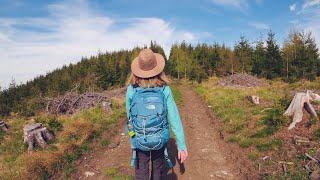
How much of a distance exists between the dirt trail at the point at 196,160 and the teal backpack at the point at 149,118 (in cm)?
334

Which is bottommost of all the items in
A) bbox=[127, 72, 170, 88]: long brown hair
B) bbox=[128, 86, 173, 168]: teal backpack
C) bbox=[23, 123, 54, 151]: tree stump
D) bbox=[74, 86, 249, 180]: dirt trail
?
bbox=[74, 86, 249, 180]: dirt trail

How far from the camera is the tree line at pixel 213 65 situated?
3662cm

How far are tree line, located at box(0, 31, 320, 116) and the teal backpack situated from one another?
83.3 ft

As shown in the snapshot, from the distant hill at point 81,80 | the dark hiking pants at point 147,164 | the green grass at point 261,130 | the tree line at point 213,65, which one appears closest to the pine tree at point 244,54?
the tree line at point 213,65

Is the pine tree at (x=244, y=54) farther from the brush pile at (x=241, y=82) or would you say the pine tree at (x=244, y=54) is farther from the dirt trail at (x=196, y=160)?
the dirt trail at (x=196, y=160)

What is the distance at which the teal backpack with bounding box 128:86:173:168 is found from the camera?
18.0 ft

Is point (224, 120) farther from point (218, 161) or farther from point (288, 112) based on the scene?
point (218, 161)

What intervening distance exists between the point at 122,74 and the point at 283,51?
20269 mm

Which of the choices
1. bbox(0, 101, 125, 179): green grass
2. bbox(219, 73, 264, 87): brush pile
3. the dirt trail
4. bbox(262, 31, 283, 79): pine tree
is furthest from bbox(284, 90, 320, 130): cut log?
bbox(262, 31, 283, 79): pine tree

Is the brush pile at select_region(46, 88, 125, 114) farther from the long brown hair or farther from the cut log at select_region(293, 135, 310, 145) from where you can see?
the long brown hair

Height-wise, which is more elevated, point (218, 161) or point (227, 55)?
point (227, 55)

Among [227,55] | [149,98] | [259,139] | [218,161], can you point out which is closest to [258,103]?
[259,139]

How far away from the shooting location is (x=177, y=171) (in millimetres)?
9102

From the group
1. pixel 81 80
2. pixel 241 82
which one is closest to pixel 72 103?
pixel 241 82
